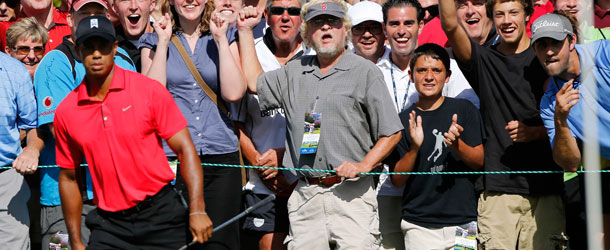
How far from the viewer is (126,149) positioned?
5539mm

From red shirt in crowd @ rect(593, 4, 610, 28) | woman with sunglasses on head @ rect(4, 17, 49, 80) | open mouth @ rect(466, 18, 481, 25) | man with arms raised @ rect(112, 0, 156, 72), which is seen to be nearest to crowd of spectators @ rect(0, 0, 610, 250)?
man with arms raised @ rect(112, 0, 156, 72)

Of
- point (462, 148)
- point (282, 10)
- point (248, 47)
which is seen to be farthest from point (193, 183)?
point (282, 10)

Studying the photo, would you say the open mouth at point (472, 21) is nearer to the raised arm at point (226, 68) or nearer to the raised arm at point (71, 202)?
the raised arm at point (226, 68)

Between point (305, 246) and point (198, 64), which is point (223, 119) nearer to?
point (198, 64)

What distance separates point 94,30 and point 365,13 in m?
2.79

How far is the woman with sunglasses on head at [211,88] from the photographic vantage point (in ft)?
21.9

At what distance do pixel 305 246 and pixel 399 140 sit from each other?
1.05m

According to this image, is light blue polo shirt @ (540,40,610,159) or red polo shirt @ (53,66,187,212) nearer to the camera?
red polo shirt @ (53,66,187,212)

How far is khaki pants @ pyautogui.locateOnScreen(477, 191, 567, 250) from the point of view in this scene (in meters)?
6.45

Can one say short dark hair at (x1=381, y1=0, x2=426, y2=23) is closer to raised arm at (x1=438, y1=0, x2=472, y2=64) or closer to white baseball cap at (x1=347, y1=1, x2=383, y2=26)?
white baseball cap at (x1=347, y1=1, x2=383, y2=26)

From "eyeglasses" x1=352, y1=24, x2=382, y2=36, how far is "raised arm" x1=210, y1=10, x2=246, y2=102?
4.07 ft

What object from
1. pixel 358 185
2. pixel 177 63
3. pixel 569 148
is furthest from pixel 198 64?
pixel 569 148

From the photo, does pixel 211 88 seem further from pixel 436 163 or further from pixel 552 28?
pixel 552 28

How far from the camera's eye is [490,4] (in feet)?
22.7
